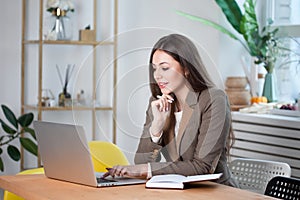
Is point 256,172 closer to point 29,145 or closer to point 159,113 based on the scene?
point 159,113

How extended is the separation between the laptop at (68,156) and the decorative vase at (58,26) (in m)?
2.45

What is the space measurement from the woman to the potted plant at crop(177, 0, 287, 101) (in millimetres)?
2309

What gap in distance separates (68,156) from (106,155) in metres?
0.90

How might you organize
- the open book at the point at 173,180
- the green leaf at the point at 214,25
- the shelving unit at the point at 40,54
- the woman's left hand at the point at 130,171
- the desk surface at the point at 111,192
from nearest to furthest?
1. the desk surface at the point at 111,192
2. the open book at the point at 173,180
3. the woman's left hand at the point at 130,171
4. the shelving unit at the point at 40,54
5. the green leaf at the point at 214,25

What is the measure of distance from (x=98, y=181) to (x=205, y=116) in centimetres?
52

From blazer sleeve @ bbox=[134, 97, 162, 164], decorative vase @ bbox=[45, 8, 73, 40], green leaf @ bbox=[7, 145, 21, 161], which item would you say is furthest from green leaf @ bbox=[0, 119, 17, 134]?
blazer sleeve @ bbox=[134, 97, 162, 164]

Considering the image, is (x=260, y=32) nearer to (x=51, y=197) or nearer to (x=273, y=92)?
(x=273, y=92)

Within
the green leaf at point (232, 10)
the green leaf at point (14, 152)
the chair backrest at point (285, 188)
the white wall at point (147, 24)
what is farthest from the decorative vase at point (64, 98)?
the chair backrest at point (285, 188)

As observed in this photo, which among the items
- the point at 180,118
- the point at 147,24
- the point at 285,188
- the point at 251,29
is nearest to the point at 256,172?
the point at 285,188

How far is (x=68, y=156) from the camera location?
8.51 feet

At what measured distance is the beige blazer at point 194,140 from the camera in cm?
271

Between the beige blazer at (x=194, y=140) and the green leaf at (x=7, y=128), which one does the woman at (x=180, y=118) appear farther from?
the green leaf at (x=7, y=128)

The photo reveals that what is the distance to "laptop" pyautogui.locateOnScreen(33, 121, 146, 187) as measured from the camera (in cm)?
252

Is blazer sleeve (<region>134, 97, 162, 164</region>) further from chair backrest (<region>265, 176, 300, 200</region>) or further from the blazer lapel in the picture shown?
chair backrest (<region>265, 176, 300, 200</region>)
